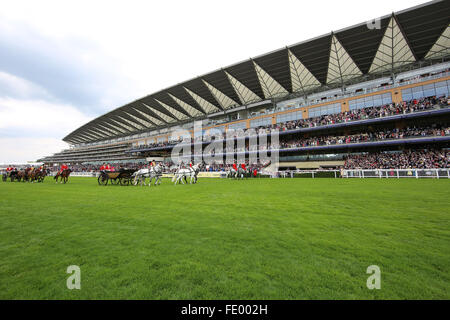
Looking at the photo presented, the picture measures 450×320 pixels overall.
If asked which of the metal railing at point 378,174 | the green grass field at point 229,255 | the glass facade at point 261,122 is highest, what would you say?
the glass facade at point 261,122

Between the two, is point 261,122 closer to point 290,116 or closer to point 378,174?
point 290,116

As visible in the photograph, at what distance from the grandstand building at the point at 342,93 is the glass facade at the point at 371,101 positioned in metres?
0.12

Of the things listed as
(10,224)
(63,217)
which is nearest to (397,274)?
(63,217)

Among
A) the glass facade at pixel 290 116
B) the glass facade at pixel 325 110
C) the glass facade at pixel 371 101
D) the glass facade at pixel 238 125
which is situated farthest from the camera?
the glass facade at pixel 238 125

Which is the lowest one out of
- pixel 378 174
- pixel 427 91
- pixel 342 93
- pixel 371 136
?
pixel 378 174

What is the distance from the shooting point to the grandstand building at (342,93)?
24344 mm

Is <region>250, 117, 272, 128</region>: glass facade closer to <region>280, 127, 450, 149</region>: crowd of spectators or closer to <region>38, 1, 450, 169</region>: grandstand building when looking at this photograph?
<region>38, 1, 450, 169</region>: grandstand building

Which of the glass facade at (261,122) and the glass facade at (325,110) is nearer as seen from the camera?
the glass facade at (325,110)

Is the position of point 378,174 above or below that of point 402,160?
below

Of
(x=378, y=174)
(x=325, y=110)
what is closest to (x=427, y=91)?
(x=325, y=110)

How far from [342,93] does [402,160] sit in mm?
14419

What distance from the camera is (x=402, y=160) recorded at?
24047mm

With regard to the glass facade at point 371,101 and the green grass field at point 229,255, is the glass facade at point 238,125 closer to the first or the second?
the glass facade at point 371,101

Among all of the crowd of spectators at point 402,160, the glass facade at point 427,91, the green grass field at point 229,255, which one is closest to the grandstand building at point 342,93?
the glass facade at point 427,91
